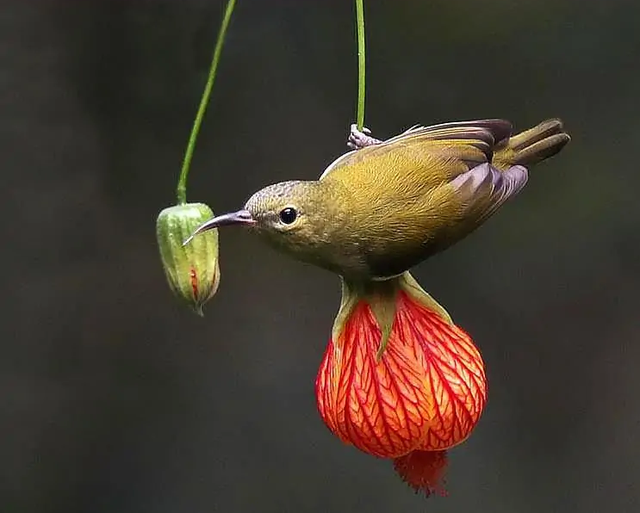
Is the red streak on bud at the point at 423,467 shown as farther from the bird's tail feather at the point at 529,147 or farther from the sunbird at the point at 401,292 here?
the bird's tail feather at the point at 529,147

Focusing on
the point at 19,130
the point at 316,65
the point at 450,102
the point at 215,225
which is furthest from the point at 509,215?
the point at 215,225

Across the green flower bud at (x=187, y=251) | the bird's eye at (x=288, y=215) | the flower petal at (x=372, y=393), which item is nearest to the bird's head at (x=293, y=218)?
the bird's eye at (x=288, y=215)

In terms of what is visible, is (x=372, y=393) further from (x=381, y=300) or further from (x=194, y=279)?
(x=194, y=279)

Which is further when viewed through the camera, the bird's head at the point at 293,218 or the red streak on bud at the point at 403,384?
the red streak on bud at the point at 403,384

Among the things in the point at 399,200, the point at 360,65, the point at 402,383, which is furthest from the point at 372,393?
the point at 360,65

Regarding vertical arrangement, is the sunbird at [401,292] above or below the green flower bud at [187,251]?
below

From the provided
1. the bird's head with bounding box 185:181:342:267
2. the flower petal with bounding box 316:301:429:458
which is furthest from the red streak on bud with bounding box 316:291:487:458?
the bird's head with bounding box 185:181:342:267

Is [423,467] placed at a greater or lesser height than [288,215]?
lesser
